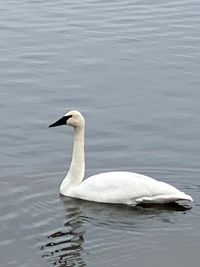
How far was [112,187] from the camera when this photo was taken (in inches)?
473

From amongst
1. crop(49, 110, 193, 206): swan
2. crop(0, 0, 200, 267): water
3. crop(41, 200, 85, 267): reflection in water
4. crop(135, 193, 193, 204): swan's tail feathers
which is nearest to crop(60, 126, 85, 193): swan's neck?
crop(49, 110, 193, 206): swan

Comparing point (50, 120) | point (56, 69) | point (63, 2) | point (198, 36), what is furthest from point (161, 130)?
point (63, 2)

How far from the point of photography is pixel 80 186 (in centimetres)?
1236

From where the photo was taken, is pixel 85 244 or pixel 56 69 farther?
pixel 56 69

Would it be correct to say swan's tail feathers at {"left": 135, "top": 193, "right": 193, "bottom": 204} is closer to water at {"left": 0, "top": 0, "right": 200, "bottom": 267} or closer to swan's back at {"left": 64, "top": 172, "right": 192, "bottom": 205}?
swan's back at {"left": 64, "top": 172, "right": 192, "bottom": 205}

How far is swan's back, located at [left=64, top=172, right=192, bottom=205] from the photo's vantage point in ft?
38.4

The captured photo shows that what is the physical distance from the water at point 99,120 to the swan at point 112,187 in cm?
13

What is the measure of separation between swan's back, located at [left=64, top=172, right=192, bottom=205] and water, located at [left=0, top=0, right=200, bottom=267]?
0.13 metres

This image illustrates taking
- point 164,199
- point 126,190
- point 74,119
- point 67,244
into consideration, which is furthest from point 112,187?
point 67,244

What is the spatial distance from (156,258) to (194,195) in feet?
6.48

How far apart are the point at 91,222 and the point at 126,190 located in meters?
0.77

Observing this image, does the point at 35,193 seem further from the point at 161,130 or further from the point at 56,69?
the point at 56,69

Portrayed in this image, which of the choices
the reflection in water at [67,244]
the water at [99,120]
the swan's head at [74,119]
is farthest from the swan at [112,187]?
the reflection in water at [67,244]

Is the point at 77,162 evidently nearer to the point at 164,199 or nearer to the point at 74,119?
the point at 74,119
